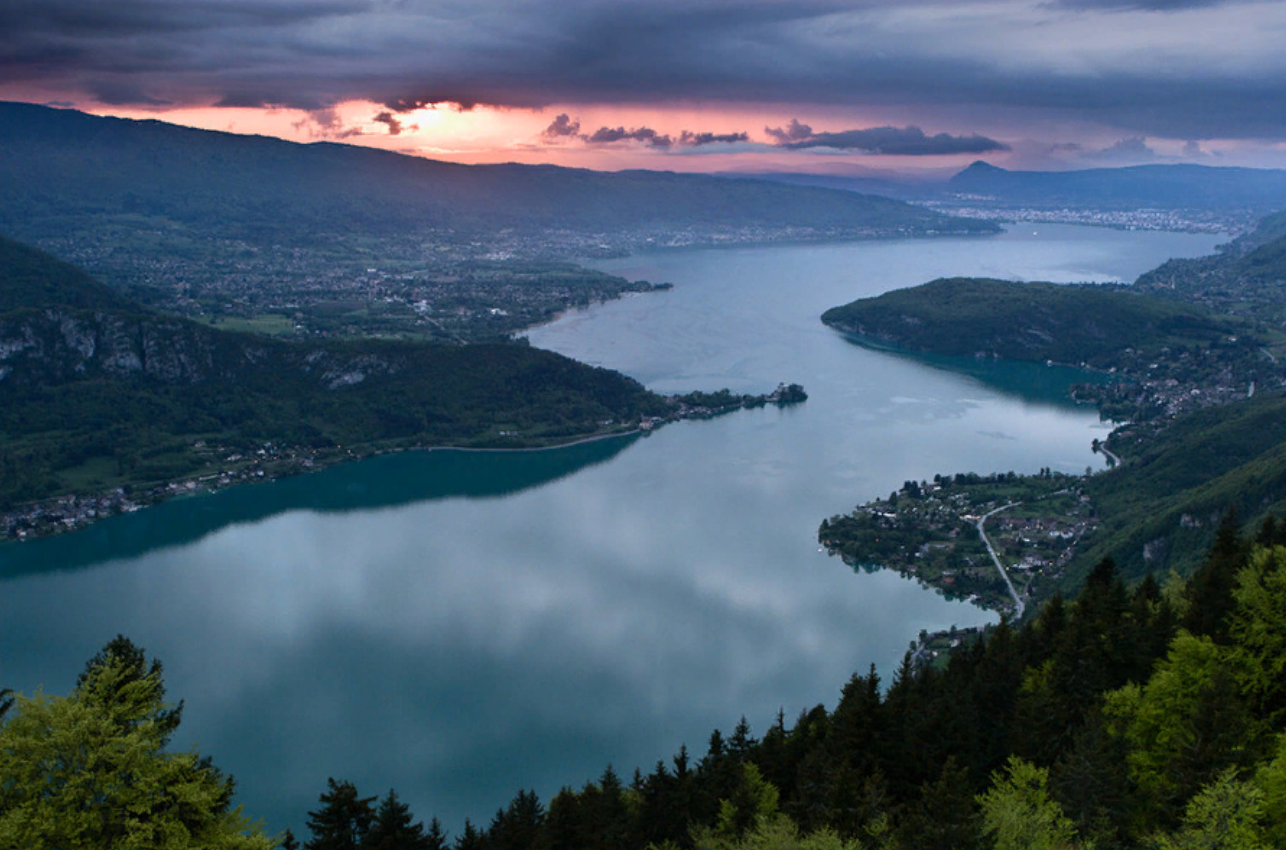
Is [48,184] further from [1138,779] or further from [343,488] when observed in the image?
[1138,779]

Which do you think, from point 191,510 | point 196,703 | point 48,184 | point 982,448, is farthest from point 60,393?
point 48,184

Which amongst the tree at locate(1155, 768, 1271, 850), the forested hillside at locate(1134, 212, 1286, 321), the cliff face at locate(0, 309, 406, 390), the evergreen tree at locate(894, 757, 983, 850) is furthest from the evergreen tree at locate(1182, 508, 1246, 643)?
the forested hillside at locate(1134, 212, 1286, 321)

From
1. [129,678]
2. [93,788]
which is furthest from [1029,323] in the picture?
[93,788]

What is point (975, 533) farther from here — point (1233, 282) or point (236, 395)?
point (1233, 282)

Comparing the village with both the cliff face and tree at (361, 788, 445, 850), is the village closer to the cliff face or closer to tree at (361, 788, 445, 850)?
tree at (361, 788, 445, 850)

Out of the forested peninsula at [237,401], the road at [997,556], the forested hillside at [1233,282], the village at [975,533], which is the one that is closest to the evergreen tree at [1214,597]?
the road at [997,556]

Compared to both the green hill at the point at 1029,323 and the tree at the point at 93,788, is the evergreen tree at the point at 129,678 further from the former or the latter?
the green hill at the point at 1029,323

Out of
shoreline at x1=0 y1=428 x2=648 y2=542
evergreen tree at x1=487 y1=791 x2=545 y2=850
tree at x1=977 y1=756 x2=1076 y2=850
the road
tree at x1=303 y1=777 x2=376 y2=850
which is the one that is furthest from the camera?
shoreline at x1=0 y1=428 x2=648 y2=542
